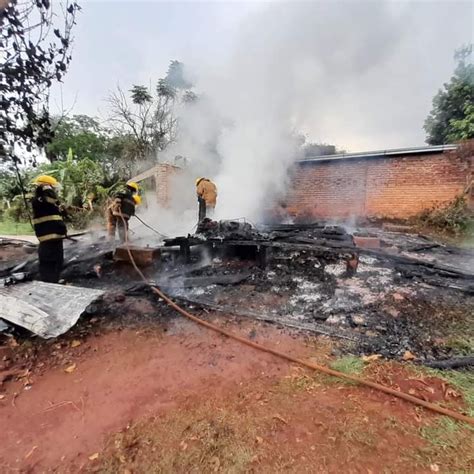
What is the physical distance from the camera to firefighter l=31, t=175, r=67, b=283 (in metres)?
4.29

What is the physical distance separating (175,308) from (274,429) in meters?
2.42

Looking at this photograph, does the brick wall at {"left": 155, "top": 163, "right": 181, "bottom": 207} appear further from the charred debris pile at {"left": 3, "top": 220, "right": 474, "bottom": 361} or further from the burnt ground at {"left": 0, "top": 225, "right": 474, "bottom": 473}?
the burnt ground at {"left": 0, "top": 225, "right": 474, "bottom": 473}

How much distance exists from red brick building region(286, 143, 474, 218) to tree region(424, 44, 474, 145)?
509 cm

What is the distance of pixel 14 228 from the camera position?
1129 cm

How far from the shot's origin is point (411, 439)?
1.98 meters

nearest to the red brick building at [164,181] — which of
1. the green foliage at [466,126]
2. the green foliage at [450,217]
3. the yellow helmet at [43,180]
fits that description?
the yellow helmet at [43,180]

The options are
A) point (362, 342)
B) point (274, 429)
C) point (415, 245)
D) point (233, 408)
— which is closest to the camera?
point (274, 429)

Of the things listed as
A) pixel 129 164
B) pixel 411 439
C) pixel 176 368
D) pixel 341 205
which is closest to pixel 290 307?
pixel 176 368

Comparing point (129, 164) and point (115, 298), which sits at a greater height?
point (129, 164)

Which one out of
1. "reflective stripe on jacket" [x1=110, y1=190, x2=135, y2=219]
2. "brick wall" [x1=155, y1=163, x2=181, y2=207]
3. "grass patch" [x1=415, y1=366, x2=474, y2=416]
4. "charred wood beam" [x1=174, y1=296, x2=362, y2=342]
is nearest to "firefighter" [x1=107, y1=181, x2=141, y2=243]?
"reflective stripe on jacket" [x1=110, y1=190, x2=135, y2=219]

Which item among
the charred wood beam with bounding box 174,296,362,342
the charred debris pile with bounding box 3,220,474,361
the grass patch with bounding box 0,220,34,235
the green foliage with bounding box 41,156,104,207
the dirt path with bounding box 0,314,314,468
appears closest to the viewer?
the dirt path with bounding box 0,314,314,468

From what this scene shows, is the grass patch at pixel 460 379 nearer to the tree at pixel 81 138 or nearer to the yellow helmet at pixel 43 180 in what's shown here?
the yellow helmet at pixel 43 180

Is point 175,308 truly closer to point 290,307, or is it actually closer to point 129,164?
point 290,307

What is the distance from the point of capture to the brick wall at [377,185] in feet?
31.8
